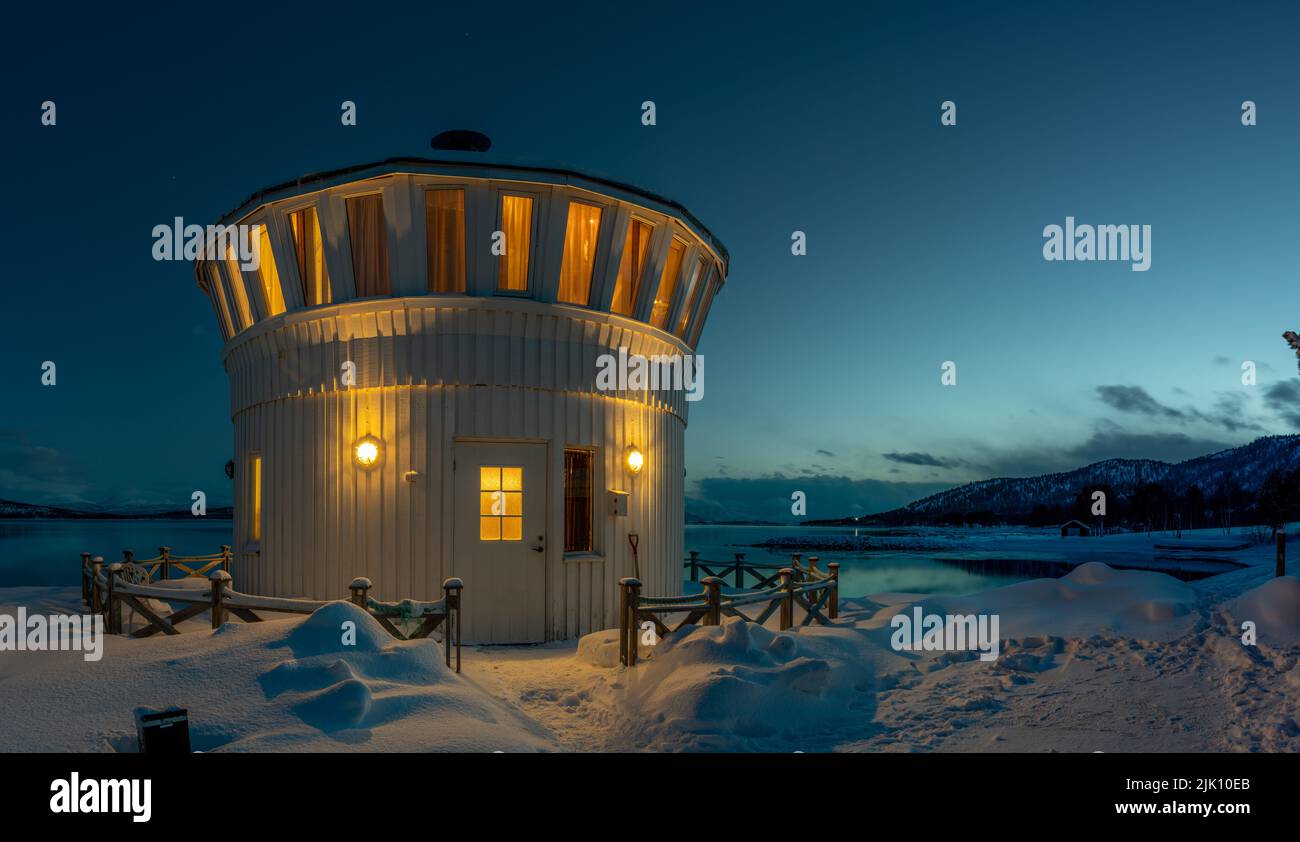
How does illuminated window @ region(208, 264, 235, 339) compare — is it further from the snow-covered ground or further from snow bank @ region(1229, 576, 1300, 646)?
snow bank @ region(1229, 576, 1300, 646)

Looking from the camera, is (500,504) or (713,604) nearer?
(713,604)

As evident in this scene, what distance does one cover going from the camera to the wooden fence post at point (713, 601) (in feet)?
30.5

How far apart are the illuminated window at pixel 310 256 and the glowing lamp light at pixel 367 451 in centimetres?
210

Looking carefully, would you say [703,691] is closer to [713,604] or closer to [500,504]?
[713,604]

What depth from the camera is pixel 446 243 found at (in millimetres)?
10188

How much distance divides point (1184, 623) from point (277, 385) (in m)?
12.6

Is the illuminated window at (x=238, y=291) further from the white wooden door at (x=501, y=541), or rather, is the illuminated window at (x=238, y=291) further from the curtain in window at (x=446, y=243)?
the white wooden door at (x=501, y=541)

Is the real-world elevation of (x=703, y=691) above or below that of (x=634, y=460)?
below

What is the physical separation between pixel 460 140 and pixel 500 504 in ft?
17.1

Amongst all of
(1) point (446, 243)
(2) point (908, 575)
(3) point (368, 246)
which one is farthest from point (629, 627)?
(2) point (908, 575)

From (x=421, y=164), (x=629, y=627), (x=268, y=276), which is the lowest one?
(x=629, y=627)

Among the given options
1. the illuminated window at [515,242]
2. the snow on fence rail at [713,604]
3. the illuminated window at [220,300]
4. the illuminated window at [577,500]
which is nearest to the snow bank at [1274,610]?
the snow on fence rail at [713,604]
